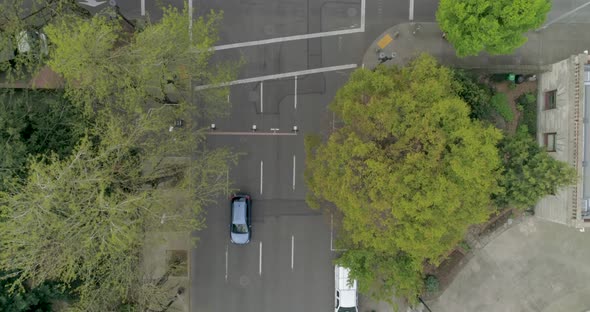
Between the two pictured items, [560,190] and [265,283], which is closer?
[560,190]

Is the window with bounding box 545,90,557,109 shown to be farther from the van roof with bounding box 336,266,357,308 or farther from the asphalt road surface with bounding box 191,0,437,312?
the van roof with bounding box 336,266,357,308

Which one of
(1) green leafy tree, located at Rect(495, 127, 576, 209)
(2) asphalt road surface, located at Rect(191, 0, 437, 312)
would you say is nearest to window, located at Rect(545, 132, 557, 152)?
(1) green leafy tree, located at Rect(495, 127, 576, 209)

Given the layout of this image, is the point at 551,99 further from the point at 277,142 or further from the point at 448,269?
the point at 277,142

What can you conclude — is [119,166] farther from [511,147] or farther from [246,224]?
[511,147]

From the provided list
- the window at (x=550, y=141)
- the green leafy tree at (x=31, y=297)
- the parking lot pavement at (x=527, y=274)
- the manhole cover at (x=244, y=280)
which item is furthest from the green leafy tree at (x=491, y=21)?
the green leafy tree at (x=31, y=297)

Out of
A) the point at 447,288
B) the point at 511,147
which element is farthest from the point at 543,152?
the point at 447,288

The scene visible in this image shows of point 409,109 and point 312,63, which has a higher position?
point 312,63
